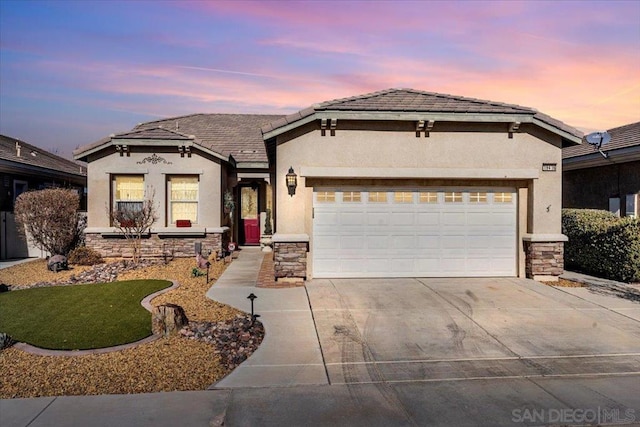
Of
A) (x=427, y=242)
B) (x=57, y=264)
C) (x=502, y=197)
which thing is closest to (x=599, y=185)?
(x=502, y=197)

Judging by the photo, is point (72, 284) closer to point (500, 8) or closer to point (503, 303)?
point (503, 303)

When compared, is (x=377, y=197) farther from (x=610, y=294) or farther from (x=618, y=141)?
(x=618, y=141)

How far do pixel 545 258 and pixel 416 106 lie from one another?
5034mm

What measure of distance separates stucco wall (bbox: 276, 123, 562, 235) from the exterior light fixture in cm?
13

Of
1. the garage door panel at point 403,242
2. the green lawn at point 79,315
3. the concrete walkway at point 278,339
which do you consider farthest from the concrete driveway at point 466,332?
the green lawn at point 79,315

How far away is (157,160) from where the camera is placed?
1438cm

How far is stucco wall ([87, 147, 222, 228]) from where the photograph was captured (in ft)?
46.8

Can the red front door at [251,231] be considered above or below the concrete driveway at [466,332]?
above

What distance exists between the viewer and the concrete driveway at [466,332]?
557 centimetres

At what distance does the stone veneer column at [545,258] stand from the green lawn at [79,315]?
9.03 meters

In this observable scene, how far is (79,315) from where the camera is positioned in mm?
7781

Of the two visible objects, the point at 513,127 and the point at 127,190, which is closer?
the point at 513,127

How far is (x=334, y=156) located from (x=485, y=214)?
13.9 feet

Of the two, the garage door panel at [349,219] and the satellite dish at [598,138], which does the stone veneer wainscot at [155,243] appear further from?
the satellite dish at [598,138]
